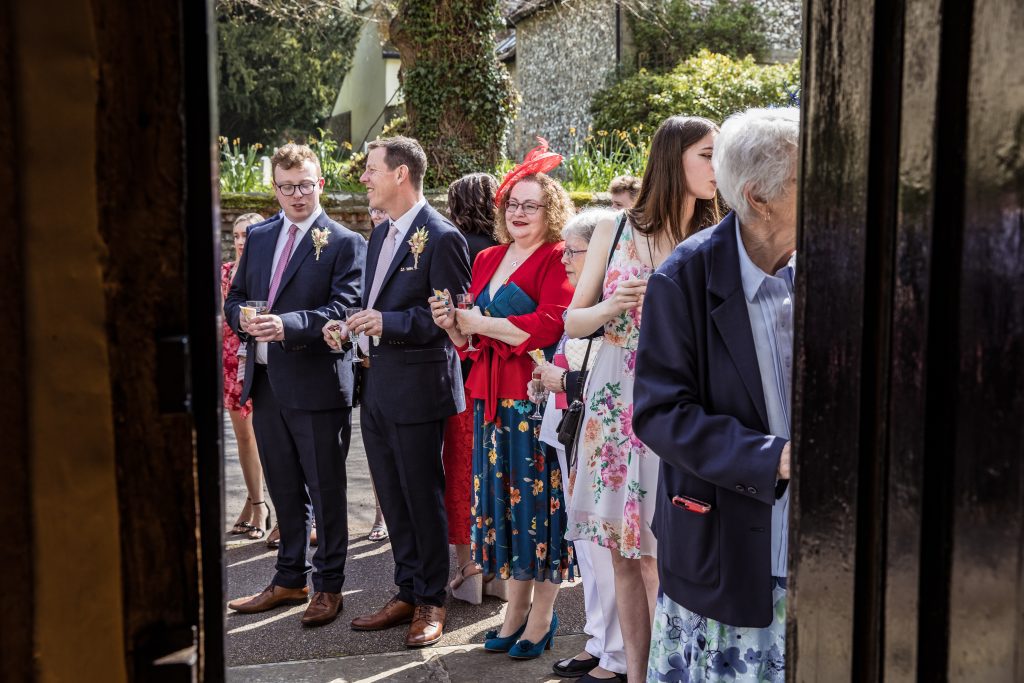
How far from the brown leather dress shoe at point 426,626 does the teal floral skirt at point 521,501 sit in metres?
0.36

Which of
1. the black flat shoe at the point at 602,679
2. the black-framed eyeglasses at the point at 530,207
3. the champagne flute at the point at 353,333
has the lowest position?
the black flat shoe at the point at 602,679

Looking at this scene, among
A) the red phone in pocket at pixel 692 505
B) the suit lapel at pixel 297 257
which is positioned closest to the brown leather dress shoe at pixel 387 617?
the suit lapel at pixel 297 257

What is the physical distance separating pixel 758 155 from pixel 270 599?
3.71 m

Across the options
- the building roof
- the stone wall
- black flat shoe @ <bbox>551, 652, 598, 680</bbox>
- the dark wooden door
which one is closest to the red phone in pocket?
the dark wooden door

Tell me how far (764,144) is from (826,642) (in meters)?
1.35

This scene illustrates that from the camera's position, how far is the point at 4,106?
0.95 meters

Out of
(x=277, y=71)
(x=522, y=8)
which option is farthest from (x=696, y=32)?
(x=277, y=71)

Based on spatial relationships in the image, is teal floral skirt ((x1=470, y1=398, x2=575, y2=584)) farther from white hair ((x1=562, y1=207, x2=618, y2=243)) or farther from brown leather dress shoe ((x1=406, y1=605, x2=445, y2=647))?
white hair ((x1=562, y1=207, x2=618, y2=243))

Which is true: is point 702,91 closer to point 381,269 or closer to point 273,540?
point 273,540

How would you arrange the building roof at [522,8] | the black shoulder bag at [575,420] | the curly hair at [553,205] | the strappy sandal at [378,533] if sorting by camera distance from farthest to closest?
the building roof at [522,8]
the strappy sandal at [378,533]
the curly hair at [553,205]
the black shoulder bag at [575,420]

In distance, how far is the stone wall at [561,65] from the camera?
21500 millimetres

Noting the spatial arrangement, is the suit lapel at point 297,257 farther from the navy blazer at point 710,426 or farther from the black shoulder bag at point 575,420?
the navy blazer at point 710,426

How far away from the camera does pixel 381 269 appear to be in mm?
4926

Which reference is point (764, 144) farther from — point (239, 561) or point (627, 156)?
point (627, 156)
